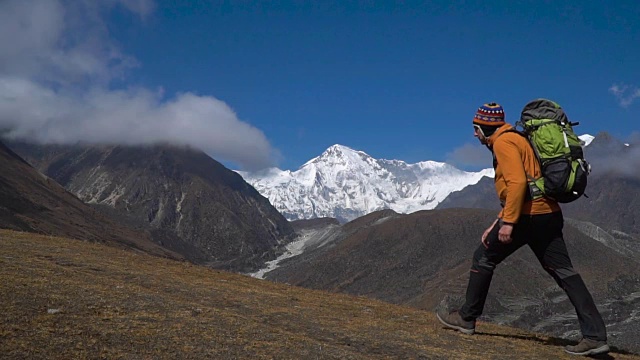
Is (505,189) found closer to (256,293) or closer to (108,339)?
(108,339)

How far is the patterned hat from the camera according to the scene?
9.03m

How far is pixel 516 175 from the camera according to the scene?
8227 millimetres

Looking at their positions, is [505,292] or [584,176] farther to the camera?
[505,292]

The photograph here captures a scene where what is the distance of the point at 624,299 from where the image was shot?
300ft

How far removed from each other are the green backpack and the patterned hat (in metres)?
0.54

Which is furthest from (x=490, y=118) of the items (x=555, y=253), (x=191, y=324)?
(x=191, y=324)

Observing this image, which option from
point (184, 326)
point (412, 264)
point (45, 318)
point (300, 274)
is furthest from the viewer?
point (300, 274)

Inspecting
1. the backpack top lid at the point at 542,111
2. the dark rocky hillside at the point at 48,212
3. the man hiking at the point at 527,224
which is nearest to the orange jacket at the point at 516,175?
the man hiking at the point at 527,224

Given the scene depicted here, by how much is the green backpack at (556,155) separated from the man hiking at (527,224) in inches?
5.3

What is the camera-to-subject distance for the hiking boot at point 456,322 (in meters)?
9.73

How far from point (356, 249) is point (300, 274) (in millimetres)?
17841

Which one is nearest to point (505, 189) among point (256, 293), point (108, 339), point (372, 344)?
point (372, 344)

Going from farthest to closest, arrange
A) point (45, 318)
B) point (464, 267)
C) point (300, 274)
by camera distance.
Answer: point (300, 274), point (464, 267), point (45, 318)

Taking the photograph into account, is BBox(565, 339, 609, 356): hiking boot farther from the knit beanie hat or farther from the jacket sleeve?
the knit beanie hat
